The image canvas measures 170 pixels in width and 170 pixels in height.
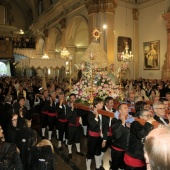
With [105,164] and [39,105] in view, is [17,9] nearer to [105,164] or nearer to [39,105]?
[39,105]

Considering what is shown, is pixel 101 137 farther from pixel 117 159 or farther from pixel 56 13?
pixel 56 13

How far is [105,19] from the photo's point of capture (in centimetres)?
1634

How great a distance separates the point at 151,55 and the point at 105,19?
4706 millimetres

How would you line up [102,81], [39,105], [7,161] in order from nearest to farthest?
[7,161], [102,81], [39,105]

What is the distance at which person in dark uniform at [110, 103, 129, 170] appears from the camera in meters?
4.32

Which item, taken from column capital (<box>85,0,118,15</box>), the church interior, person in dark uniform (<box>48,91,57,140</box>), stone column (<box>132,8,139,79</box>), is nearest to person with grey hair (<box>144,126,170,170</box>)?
person in dark uniform (<box>48,91,57,140</box>)

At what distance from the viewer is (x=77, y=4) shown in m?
19.6

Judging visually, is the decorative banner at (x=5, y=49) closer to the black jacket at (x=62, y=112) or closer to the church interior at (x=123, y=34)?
the church interior at (x=123, y=34)

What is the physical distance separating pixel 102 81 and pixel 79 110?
1.49 metres

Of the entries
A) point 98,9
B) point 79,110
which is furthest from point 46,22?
point 79,110

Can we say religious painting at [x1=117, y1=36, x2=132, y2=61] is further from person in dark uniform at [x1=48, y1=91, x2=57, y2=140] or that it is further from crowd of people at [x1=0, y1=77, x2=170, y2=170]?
crowd of people at [x1=0, y1=77, x2=170, y2=170]

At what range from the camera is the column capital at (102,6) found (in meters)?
16.2

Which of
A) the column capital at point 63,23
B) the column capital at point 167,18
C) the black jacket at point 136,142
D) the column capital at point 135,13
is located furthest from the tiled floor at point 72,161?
the column capital at point 63,23

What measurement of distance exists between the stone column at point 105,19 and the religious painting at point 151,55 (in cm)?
317
